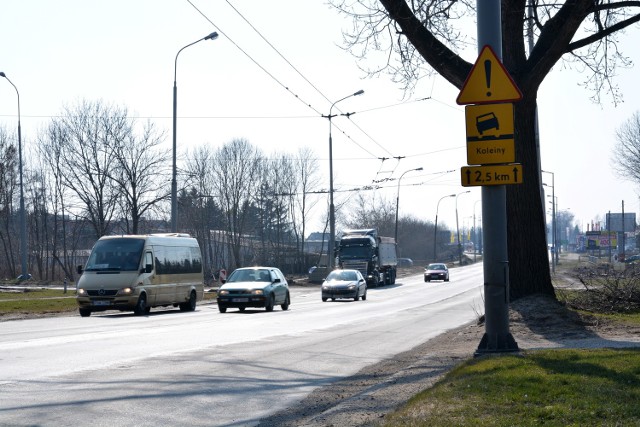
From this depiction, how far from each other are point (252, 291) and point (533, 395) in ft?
70.8

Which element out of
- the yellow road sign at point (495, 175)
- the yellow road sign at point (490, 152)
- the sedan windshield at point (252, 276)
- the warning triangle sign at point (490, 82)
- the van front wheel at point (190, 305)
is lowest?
the van front wheel at point (190, 305)

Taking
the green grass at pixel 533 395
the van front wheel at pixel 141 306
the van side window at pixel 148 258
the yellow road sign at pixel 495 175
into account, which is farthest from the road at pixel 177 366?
the van side window at pixel 148 258

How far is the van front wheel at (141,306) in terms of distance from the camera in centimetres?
2755

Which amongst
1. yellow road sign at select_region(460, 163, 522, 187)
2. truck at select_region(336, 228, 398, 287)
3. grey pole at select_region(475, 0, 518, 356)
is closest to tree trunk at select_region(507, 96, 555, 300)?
grey pole at select_region(475, 0, 518, 356)

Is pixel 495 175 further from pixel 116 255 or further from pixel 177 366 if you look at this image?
pixel 116 255

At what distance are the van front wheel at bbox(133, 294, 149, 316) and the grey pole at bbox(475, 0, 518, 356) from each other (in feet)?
57.7

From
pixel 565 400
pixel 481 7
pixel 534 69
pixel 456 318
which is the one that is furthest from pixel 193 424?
pixel 456 318

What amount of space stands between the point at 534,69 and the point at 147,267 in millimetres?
14735

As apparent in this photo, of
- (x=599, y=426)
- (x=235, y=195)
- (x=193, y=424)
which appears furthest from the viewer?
(x=235, y=195)

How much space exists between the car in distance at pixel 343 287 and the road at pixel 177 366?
16.7 meters

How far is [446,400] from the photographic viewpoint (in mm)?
8008

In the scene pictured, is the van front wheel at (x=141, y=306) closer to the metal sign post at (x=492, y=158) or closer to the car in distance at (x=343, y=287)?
the car in distance at (x=343, y=287)

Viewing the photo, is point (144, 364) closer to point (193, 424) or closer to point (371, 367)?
point (371, 367)

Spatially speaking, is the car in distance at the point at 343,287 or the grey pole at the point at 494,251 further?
the car in distance at the point at 343,287
